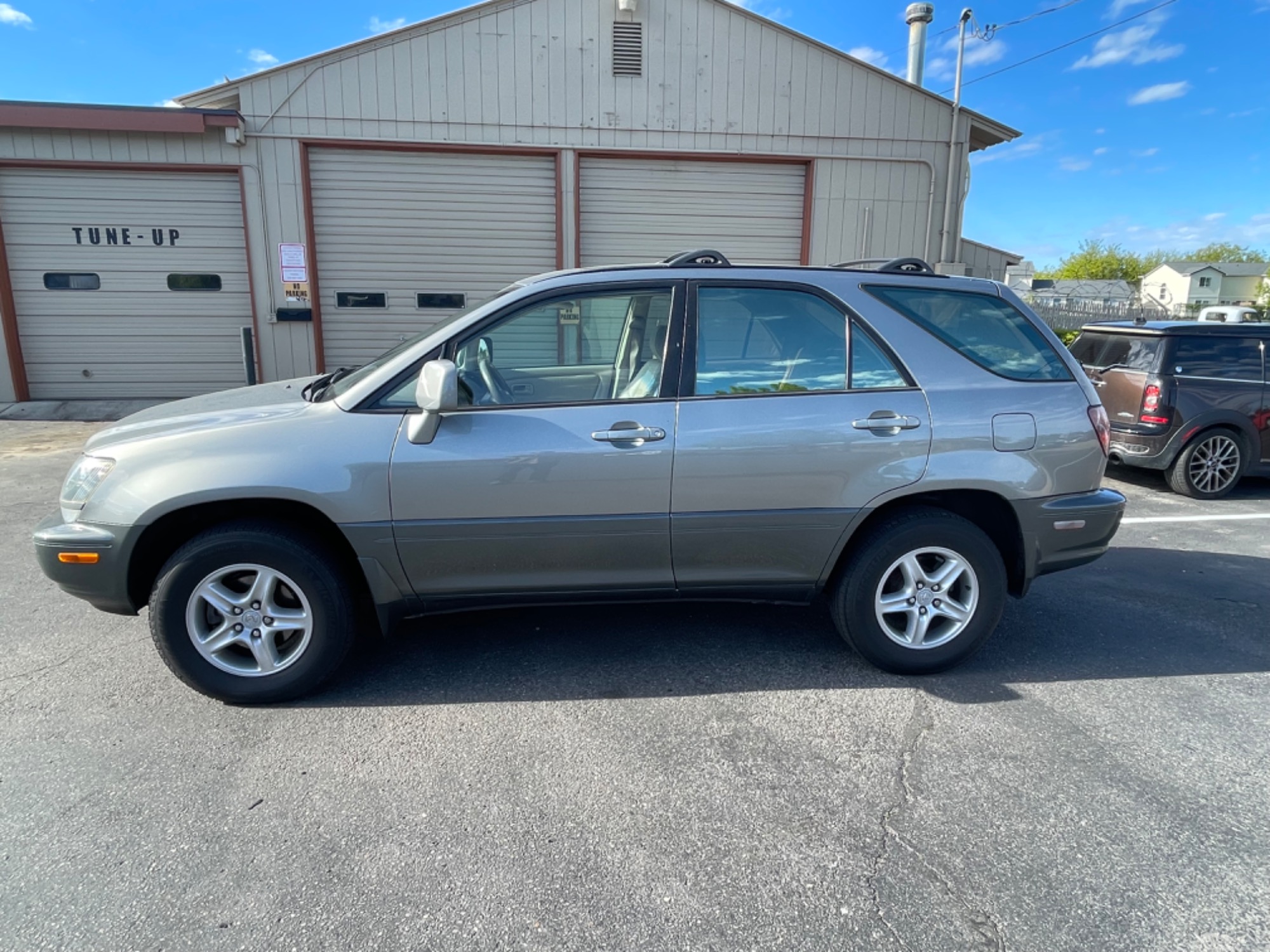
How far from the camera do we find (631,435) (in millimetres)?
3123

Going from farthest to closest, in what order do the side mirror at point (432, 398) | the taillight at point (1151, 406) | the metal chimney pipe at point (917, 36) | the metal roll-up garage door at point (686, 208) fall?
the metal chimney pipe at point (917, 36), the metal roll-up garage door at point (686, 208), the taillight at point (1151, 406), the side mirror at point (432, 398)

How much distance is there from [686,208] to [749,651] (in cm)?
893

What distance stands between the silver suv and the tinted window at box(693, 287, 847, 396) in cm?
1

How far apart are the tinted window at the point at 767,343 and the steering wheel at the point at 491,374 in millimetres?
821

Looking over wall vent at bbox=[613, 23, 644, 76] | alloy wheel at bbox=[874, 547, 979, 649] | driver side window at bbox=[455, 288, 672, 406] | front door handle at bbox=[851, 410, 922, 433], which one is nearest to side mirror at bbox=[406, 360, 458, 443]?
driver side window at bbox=[455, 288, 672, 406]

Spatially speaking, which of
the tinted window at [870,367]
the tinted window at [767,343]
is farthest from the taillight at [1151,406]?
the tinted window at [767,343]

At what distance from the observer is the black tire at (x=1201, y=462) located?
22.4 ft

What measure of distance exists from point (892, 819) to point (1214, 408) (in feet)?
20.5

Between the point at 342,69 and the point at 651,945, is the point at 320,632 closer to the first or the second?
the point at 651,945

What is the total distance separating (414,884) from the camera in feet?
7.31

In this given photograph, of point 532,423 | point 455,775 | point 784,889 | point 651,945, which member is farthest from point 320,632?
point 784,889

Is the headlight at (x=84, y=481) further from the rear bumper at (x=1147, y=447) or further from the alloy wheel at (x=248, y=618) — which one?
the rear bumper at (x=1147, y=447)

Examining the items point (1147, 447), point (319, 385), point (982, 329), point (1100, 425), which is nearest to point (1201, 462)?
point (1147, 447)

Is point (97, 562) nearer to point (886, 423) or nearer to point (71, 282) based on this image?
point (886, 423)
